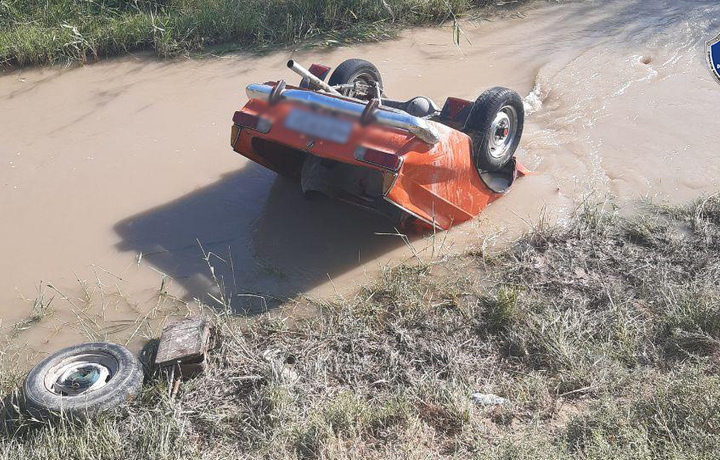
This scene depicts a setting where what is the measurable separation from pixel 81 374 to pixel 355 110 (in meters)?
2.25

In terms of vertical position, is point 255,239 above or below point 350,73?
below

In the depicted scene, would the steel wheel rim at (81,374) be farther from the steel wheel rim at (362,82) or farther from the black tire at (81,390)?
the steel wheel rim at (362,82)

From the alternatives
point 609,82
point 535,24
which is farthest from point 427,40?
point 609,82

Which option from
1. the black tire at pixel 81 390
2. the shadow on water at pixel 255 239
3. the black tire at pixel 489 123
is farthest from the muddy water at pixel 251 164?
the black tire at pixel 81 390

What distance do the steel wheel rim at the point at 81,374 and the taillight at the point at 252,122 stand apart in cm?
181

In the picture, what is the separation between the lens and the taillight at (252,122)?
5287mm

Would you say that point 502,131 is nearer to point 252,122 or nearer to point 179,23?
point 252,122

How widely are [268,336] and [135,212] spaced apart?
204 centimetres

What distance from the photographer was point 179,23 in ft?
28.8

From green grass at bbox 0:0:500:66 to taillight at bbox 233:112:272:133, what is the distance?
347 centimetres

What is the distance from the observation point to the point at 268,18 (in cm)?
905

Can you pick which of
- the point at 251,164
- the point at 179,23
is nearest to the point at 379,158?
the point at 251,164

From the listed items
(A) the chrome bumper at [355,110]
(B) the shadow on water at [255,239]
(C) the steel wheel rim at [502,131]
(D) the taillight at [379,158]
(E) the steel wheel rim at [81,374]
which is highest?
(A) the chrome bumper at [355,110]

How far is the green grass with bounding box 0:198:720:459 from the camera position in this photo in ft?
12.5
